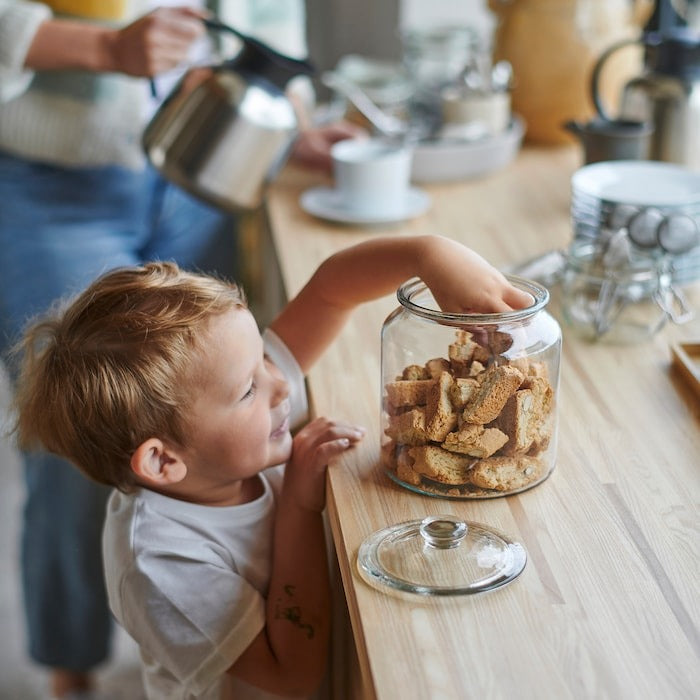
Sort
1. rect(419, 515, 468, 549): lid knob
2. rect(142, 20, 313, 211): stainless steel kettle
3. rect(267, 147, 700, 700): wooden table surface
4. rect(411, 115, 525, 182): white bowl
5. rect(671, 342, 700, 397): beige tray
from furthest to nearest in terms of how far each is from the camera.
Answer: rect(411, 115, 525, 182): white bowl → rect(142, 20, 313, 211): stainless steel kettle → rect(671, 342, 700, 397): beige tray → rect(419, 515, 468, 549): lid knob → rect(267, 147, 700, 700): wooden table surface

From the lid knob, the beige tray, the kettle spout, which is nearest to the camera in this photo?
the lid knob

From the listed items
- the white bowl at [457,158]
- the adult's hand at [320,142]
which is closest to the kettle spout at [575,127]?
the white bowl at [457,158]

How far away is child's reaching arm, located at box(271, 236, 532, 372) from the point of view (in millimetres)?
854

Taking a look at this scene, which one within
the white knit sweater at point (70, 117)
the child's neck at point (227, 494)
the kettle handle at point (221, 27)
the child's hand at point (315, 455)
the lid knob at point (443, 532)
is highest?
the kettle handle at point (221, 27)

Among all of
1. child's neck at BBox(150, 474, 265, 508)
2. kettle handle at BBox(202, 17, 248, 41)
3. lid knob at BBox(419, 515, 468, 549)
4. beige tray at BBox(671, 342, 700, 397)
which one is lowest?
child's neck at BBox(150, 474, 265, 508)

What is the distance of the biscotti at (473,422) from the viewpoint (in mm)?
806

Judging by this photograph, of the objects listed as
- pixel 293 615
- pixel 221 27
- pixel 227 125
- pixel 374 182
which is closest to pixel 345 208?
pixel 374 182

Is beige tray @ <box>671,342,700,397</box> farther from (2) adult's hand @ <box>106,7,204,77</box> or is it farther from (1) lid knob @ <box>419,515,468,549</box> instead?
(2) adult's hand @ <box>106,7,204,77</box>

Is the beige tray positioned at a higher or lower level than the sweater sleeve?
lower

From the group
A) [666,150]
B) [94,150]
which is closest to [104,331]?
[94,150]

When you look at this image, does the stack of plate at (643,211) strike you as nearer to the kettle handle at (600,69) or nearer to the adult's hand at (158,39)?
the kettle handle at (600,69)

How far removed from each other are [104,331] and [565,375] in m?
0.47

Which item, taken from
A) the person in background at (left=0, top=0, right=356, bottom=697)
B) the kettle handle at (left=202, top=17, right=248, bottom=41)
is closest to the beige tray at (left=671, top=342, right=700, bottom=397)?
the kettle handle at (left=202, top=17, right=248, bottom=41)

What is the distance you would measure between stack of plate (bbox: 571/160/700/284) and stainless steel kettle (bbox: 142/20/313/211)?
0.42 meters
